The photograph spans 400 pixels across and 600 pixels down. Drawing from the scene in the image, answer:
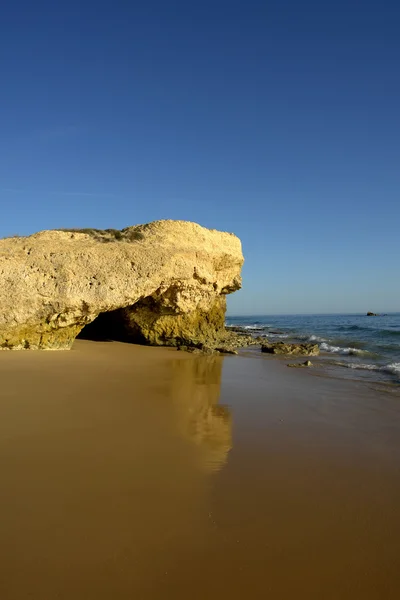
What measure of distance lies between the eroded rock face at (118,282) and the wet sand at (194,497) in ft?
15.5

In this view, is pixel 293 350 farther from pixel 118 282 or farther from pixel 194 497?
pixel 194 497

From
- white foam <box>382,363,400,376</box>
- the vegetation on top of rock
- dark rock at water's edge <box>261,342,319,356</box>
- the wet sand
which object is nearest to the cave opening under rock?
the vegetation on top of rock

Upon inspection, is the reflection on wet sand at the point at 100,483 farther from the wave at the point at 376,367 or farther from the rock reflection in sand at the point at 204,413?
the wave at the point at 376,367

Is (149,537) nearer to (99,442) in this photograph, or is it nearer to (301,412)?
(99,442)

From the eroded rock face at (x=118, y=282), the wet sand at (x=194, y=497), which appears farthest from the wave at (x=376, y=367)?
the eroded rock face at (x=118, y=282)

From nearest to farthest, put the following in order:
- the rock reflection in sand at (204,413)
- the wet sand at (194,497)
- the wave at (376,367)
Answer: the wet sand at (194,497)
the rock reflection in sand at (204,413)
the wave at (376,367)

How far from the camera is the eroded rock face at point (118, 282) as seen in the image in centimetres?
1097

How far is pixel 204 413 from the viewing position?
586 cm

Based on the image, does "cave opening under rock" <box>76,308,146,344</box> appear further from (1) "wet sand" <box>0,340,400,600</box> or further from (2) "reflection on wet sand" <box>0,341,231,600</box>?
(1) "wet sand" <box>0,340,400,600</box>

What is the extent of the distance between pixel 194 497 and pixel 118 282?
30.7ft

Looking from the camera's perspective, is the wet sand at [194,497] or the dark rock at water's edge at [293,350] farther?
the dark rock at water's edge at [293,350]

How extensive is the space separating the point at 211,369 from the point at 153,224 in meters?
6.84

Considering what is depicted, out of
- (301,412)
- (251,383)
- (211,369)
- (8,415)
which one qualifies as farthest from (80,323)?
(301,412)

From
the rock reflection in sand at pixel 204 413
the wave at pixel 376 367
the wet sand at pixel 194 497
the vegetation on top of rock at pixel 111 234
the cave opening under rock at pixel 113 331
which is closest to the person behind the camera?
the wet sand at pixel 194 497
